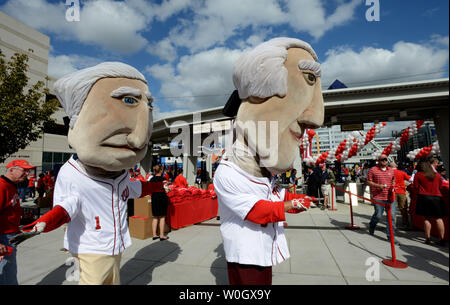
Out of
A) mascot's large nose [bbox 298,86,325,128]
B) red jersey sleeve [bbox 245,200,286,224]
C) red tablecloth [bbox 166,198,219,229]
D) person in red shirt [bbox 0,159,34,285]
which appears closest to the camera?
red jersey sleeve [bbox 245,200,286,224]

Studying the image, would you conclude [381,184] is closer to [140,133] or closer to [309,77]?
[309,77]

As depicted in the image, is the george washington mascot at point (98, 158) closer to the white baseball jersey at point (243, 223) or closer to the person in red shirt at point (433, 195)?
the white baseball jersey at point (243, 223)

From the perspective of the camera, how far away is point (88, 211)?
1917 millimetres

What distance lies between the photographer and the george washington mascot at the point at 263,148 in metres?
1.81

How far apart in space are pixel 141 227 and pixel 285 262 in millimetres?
3045

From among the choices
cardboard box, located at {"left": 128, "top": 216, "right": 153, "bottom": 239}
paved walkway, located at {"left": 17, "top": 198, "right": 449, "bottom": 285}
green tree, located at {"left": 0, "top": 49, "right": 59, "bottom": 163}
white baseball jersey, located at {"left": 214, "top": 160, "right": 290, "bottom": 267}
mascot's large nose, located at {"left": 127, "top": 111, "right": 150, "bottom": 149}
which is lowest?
paved walkway, located at {"left": 17, "top": 198, "right": 449, "bottom": 285}

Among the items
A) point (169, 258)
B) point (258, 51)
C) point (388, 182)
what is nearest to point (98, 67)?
point (258, 51)

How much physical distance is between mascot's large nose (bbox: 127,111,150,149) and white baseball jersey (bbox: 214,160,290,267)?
72 centimetres

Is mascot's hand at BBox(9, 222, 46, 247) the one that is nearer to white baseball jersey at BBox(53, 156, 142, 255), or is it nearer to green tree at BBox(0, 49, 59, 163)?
white baseball jersey at BBox(53, 156, 142, 255)

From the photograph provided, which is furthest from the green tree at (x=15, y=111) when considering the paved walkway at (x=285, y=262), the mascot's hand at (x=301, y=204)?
the mascot's hand at (x=301, y=204)

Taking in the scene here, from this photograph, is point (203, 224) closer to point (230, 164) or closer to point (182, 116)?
point (230, 164)

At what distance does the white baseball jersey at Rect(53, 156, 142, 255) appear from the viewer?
187cm

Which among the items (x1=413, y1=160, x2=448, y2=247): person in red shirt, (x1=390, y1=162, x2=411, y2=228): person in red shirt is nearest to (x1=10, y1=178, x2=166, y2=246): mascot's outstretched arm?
(x1=413, y1=160, x2=448, y2=247): person in red shirt

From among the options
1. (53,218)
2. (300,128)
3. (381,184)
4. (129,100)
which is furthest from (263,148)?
(381,184)
